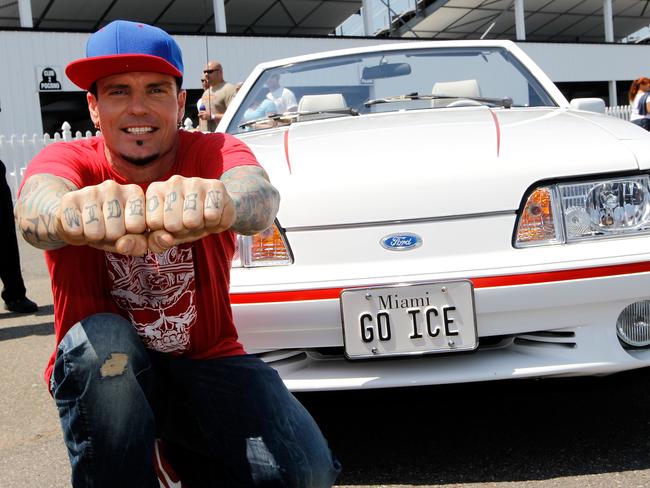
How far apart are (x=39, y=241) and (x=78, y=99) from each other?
1757cm

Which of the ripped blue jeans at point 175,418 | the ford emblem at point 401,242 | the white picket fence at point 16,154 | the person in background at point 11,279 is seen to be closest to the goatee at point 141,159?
the ripped blue jeans at point 175,418

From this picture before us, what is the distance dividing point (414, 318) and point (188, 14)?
21747 mm

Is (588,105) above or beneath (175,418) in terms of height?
above

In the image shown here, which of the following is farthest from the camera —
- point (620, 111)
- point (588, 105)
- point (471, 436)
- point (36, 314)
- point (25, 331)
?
point (620, 111)

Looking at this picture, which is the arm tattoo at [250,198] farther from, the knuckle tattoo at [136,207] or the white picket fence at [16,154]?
the white picket fence at [16,154]

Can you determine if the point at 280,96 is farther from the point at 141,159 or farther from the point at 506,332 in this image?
the point at 141,159

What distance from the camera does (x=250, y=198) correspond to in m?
1.65

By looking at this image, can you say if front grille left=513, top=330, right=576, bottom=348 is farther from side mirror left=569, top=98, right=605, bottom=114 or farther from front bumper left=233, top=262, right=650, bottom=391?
side mirror left=569, top=98, right=605, bottom=114

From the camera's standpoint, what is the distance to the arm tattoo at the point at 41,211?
5.01ft

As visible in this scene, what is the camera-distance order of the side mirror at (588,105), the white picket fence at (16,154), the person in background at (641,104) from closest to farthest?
the side mirror at (588,105) → the person in background at (641,104) → the white picket fence at (16,154)

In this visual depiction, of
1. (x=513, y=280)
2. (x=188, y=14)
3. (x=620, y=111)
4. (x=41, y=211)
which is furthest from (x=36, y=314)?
(x=188, y=14)

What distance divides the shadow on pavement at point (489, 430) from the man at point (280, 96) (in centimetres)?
156

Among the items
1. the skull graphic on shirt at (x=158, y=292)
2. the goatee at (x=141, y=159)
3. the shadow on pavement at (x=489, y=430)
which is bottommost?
the shadow on pavement at (x=489, y=430)

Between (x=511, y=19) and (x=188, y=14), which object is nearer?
(x=188, y=14)
